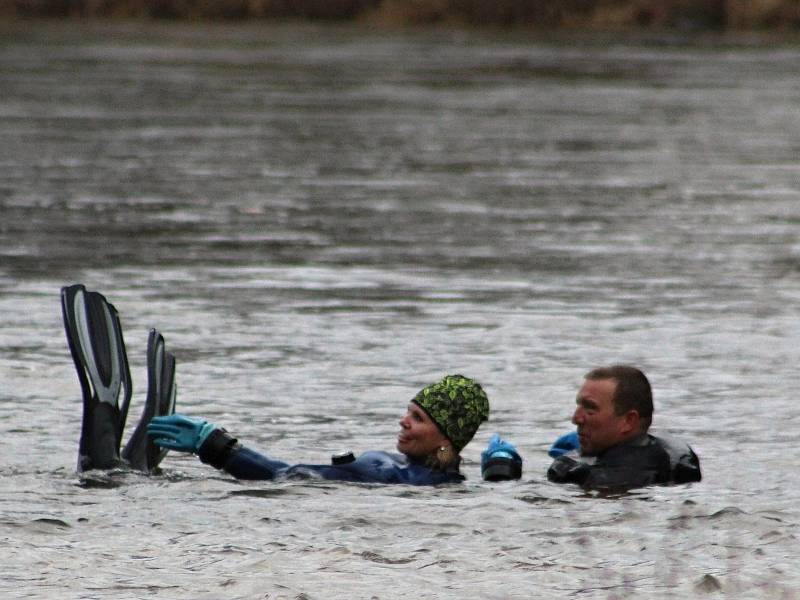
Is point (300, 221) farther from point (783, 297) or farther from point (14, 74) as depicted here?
point (14, 74)

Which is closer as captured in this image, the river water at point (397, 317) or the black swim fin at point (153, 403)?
the river water at point (397, 317)

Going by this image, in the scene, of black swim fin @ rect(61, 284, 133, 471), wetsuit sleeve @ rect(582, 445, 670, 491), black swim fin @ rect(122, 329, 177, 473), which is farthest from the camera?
black swim fin @ rect(122, 329, 177, 473)

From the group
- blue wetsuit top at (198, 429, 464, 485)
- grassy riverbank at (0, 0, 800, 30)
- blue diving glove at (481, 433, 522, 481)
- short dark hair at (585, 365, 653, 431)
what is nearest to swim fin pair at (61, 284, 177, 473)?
blue wetsuit top at (198, 429, 464, 485)

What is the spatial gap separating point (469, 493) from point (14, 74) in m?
33.9

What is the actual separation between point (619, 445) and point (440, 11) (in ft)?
211

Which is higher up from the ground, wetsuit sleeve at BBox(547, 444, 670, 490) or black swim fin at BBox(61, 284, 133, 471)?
black swim fin at BBox(61, 284, 133, 471)

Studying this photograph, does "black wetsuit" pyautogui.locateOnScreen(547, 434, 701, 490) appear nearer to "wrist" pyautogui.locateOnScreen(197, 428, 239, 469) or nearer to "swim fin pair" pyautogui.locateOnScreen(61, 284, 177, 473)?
"wrist" pyautogui.locateOnScreen(197, 428, 239, 469)

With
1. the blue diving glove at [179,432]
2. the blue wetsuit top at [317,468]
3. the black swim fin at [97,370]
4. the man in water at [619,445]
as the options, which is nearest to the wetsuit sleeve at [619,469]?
the man in water at [619,445]

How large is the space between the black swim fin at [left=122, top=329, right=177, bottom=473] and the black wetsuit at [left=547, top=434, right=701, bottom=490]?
1820 millimetres

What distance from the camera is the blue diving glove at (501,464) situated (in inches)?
367

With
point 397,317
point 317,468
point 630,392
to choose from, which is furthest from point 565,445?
point 397,317

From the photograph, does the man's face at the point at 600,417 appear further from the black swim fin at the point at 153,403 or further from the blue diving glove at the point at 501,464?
the black swim fin at the point at 153,403

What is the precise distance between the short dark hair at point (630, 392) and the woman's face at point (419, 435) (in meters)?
0.78

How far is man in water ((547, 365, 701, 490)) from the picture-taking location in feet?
30.4
